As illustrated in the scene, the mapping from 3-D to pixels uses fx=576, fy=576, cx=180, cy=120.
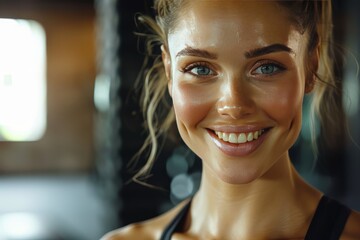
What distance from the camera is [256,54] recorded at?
0.45 meters

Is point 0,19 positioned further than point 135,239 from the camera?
Yes

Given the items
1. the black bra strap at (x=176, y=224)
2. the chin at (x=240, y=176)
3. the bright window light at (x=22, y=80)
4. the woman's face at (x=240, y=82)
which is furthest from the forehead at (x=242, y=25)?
the bright window light at (x=22, y=80)

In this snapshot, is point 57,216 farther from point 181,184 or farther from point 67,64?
point 67,64

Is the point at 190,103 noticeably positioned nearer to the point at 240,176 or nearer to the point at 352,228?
the point at 240,176

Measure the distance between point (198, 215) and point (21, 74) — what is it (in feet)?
17.2

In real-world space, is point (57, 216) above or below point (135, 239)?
below

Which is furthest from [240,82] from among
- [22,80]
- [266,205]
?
[22,80]

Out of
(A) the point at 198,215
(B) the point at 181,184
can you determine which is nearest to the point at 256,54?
(A) the point at 198,215

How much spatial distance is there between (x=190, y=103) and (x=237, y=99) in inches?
1.9

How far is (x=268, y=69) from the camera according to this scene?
0.46m

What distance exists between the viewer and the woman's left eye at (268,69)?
46 cm

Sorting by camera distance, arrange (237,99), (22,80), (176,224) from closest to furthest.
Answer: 1. (237,99)
2. (176,224)
3. (22,80)

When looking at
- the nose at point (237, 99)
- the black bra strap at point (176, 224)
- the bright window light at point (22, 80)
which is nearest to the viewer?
the nose at point (237, 99)

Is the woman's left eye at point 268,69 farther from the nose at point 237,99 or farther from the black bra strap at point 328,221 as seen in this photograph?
the black bra strap at point 328,221
